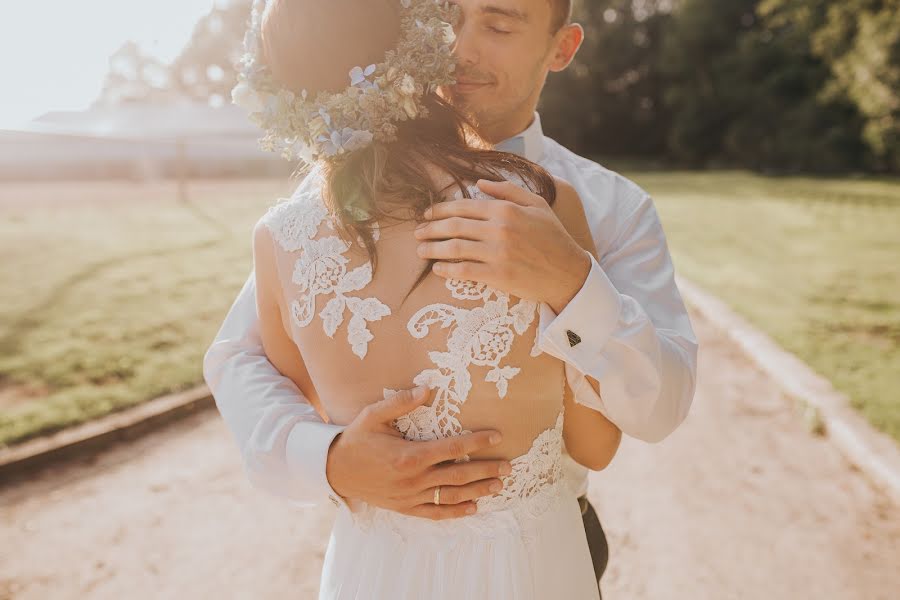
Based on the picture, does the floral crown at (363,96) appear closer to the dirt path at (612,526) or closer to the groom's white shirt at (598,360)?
the groom's white shirt at (598,360)

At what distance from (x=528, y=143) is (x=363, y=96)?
3.14ft

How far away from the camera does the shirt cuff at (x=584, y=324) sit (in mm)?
1283

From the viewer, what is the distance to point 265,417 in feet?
5.05

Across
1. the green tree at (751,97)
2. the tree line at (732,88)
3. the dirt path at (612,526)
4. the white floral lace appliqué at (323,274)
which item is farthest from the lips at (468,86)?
the green tree at (751,97)

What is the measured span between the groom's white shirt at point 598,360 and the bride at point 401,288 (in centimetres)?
9

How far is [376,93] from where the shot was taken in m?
1.23

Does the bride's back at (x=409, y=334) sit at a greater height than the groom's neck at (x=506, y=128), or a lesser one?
lesser

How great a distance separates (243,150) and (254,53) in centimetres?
2553

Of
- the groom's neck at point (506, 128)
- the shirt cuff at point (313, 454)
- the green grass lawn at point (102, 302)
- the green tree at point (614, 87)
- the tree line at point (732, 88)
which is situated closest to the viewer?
the shirt cuff at point (313, 454)

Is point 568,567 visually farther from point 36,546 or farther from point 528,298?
point 36,546

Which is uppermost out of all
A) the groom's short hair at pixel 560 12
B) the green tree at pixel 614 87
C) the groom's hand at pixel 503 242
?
the groom's short hair at pixel 560 12

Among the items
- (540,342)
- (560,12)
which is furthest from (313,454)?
(560,12)

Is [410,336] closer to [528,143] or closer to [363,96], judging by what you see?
[363,96]

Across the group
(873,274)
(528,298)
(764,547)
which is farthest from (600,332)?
(873,274)
